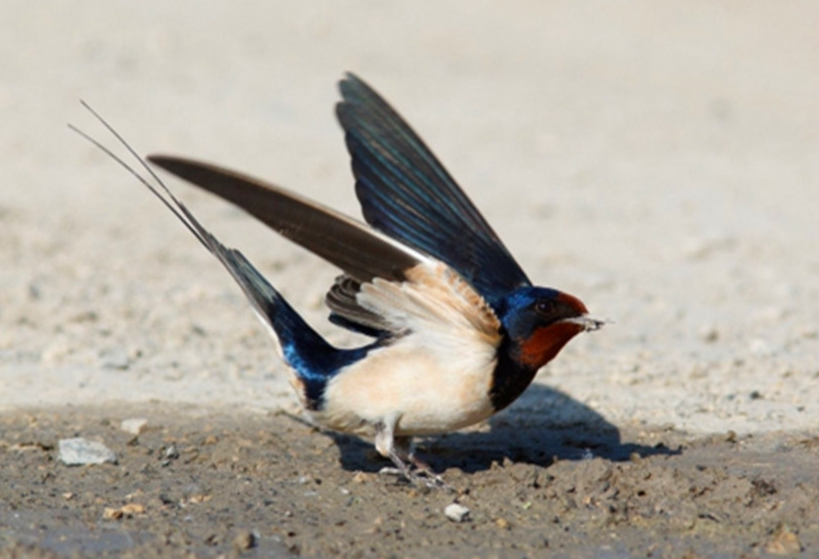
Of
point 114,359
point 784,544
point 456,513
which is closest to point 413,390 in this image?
point 456,513

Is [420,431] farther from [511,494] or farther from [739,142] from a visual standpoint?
[739,142]

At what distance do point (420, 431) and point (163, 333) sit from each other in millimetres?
2306

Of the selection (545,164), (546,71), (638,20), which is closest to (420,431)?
(545,164)

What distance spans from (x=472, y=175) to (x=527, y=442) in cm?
447

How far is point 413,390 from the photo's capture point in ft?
15.2

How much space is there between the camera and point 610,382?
6227mm

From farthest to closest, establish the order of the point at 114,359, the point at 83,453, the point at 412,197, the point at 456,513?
the point at 114,359 < the point at 412,197 < the point at 83,453 < the point at 456,513

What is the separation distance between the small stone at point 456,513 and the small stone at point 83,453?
4.17 feet

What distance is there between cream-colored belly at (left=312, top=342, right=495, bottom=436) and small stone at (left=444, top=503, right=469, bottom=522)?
26cm

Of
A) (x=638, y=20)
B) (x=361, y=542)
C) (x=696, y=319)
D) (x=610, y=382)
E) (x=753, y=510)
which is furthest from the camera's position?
(x=638, y=20)

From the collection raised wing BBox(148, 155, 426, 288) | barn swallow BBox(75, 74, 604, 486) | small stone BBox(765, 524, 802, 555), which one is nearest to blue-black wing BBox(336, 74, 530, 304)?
barn swallow BBox(75, 74, 604, 486)

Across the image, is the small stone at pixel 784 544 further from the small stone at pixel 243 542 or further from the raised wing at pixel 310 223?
the small stone at pixel 243 542

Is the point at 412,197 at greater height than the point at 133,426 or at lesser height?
greater

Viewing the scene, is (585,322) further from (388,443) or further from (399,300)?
(388,443)
